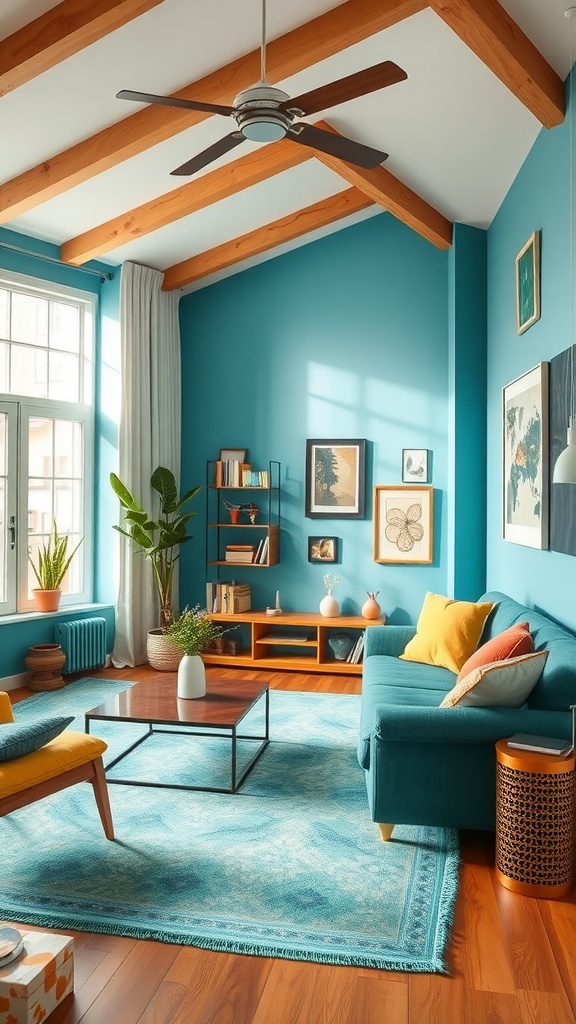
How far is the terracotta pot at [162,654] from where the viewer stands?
6074 millimetres

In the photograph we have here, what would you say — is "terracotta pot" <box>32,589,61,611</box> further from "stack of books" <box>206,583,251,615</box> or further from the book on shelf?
the book on shelf

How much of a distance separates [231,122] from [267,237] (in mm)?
1652

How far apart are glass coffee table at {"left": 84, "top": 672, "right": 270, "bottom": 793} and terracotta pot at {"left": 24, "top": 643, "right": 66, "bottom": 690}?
1.45m

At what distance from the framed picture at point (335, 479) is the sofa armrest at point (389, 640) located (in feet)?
6.02

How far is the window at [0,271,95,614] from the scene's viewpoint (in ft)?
18.4

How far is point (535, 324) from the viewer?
14.0 feet

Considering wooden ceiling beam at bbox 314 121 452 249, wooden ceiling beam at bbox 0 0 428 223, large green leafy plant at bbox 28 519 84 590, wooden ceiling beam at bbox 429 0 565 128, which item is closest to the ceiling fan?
wooden ceiling beam at bbox 429 0 565 128

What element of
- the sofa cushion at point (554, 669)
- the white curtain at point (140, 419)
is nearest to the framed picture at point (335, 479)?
the white curtain at point (140, 419)

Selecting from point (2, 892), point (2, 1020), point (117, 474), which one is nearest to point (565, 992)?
point (2, 1020)

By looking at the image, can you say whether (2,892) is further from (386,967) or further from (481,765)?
(481,765)

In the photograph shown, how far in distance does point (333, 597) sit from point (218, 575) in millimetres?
1040

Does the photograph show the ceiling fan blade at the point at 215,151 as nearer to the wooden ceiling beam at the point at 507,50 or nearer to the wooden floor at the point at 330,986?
the wooden ceiling beam at the point at 507,50

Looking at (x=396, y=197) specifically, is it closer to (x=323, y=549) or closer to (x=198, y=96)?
(x=198, y=96)

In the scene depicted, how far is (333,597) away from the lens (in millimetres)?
6527
